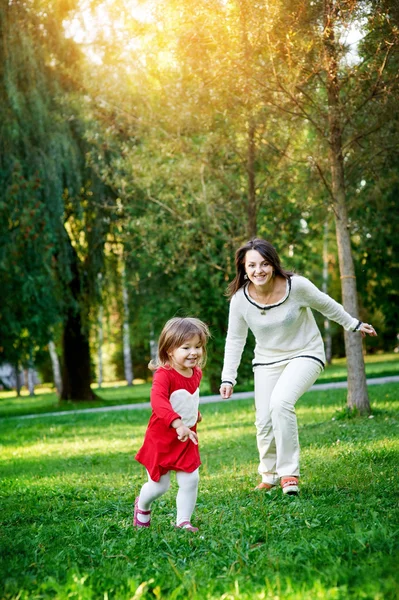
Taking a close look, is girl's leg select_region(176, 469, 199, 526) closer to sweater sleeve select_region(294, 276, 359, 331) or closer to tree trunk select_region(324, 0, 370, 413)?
sweater sleeve select_region(294, 276, 359, 331)

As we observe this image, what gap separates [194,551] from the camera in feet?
14.5

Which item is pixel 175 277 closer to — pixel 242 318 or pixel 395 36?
pixel 395 36

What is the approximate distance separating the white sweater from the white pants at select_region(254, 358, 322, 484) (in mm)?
100

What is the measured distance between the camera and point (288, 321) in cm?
622

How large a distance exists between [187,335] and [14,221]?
14123 millimetres

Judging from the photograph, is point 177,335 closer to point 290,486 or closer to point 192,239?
point 290,486

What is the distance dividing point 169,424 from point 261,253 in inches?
72.3

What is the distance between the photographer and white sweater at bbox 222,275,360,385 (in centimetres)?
621

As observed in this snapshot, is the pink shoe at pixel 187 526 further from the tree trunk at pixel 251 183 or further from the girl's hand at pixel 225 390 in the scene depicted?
the tree trunk at pixel 251 183

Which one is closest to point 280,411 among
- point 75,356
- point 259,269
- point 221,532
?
point 259,269

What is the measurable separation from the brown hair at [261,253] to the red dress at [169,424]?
1.42m

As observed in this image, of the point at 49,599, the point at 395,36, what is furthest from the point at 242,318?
the point at 395,36

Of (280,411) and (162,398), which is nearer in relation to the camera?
(162,398)

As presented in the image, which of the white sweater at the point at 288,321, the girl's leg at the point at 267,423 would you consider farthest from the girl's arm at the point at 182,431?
the girl's leg at the point at 267,423
